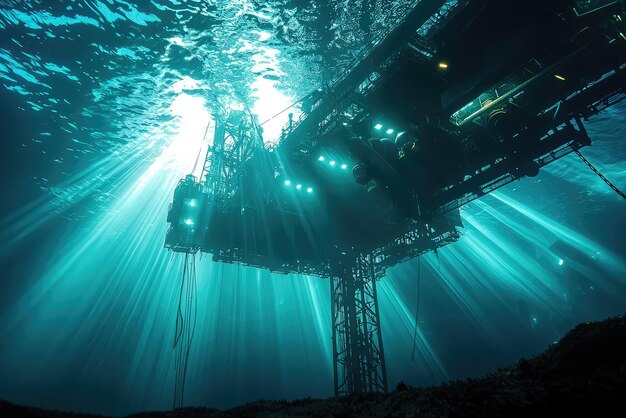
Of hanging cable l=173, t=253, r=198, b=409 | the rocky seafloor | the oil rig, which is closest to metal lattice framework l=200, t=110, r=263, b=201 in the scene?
the oil rig

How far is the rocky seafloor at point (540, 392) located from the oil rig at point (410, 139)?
588 cm

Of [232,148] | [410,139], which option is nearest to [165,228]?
[232,148]

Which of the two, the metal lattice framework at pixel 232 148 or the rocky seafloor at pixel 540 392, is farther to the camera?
the metal lattice framework at pixel 232 148

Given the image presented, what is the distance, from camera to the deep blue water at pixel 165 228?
11758 millimetres

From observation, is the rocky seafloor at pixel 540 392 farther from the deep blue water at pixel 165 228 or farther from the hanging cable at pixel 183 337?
the deep blue water at pixel 165 228

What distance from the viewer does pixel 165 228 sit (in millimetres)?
36062

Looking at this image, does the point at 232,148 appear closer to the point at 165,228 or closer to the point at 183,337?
the point at 183,337

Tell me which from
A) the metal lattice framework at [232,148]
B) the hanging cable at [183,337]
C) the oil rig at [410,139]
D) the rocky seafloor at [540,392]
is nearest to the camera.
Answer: the rocky seafloor at [540,392]

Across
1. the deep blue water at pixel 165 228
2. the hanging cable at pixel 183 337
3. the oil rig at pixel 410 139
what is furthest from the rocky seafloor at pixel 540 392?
the deep blue water at pixel 165 228

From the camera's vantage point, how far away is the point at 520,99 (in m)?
8.55

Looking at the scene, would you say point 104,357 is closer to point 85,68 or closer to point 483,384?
point 85,68

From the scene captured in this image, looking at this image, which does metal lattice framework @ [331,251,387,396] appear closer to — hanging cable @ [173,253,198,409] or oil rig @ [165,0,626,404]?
oil rig @ [165,0,626,404]

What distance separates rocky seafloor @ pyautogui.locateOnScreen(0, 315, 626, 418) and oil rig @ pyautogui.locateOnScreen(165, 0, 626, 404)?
5.88 metres

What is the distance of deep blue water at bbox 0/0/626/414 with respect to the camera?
11758 mm
